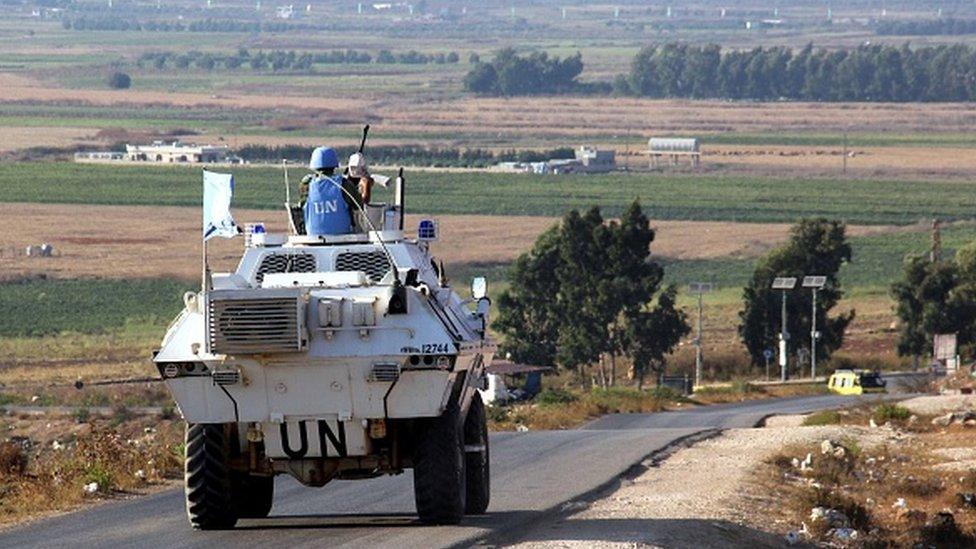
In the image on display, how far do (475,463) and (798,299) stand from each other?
6401 centimetres

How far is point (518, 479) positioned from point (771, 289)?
58.6m

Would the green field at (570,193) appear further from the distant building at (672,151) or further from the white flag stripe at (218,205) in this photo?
the white flag stripe at (218,205)

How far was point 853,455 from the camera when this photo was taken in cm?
3419

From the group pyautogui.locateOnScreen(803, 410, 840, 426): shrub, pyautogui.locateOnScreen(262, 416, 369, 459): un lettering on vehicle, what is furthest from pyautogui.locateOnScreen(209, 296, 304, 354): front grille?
pyautogui.locateOnScreen(803, 410, 840, 426): shrub

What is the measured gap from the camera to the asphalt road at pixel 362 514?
66.9 feet

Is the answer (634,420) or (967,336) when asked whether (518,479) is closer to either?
(634,420)

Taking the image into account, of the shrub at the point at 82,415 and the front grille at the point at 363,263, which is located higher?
the front grille at the point at 363,263

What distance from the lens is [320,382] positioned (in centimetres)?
2019

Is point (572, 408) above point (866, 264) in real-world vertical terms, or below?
above

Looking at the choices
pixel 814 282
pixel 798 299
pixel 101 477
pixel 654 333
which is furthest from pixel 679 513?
pixel 798 299

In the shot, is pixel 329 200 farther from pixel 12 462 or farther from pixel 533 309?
pixel 533 309

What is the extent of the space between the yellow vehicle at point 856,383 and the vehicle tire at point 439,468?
49976mm

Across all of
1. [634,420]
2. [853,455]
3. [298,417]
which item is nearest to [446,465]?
[298,417]

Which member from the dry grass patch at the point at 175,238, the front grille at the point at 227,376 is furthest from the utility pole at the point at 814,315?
the front grille at the point at 227,376
